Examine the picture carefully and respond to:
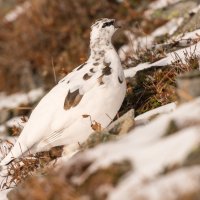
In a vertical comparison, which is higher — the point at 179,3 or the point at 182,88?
the point at 182,88

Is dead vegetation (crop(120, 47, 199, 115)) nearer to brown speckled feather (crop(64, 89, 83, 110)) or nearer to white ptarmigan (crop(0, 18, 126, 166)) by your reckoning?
white ptarmigan (crop(0, 18, 126, 166))

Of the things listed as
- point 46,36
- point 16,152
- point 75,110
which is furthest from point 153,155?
point 46,36

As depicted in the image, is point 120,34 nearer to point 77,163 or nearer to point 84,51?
point 84,51

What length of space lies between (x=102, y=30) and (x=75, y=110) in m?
1.00

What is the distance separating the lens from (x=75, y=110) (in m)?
4.52

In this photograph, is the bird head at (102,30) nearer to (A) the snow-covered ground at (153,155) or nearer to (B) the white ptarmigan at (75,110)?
(B) the white ptarmigan at (75,110)

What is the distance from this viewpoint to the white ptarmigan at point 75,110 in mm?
4516

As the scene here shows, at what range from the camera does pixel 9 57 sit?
11227 mm

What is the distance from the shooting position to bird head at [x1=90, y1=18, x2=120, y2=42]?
5.16 metres

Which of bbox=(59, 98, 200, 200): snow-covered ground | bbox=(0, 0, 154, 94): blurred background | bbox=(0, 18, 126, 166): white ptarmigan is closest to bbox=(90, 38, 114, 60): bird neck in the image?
bbox=(0, 18, 126, 166): white ptarmigan

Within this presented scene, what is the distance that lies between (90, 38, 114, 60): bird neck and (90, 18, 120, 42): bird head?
4 cm

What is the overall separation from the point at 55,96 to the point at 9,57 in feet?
22.0

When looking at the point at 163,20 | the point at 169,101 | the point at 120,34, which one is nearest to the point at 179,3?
the point at 163,20

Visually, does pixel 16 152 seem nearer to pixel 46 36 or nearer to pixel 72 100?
pixel 72 100
